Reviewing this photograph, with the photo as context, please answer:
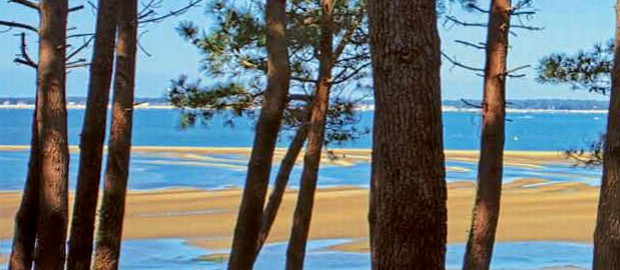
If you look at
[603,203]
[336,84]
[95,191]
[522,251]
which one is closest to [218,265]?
[522,251]

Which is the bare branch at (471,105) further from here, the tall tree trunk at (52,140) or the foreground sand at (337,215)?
the foreground sand at (337,215)

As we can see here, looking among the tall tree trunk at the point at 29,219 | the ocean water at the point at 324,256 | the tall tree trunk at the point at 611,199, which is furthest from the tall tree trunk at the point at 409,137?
the ocean water at the point at 324,256

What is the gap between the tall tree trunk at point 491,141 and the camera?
22.3 ft

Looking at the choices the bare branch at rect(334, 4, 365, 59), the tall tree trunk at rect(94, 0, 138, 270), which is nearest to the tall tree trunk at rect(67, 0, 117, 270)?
the tall tree trunk at rect(94, 0, 138, 270)

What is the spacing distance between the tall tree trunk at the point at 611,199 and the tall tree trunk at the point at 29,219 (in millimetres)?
3389

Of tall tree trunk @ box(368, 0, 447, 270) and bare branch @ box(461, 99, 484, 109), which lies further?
bare branch @ box(461, 99, 484, 109)

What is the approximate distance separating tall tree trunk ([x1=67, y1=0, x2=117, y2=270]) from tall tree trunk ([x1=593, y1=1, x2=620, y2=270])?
2.86m

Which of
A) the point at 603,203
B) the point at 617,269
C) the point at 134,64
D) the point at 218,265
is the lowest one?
the point at 218,265

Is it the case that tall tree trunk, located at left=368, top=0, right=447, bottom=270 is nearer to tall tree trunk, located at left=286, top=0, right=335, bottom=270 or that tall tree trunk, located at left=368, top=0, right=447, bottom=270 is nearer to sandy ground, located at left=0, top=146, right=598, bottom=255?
tall tree trunk, located at left=286, top=0, right=335, bottom=270

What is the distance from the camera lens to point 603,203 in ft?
14.4

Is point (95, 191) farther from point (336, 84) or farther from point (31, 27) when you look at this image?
point (336, 84)

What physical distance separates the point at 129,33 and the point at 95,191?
948 millimetres

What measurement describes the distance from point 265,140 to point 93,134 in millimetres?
1067

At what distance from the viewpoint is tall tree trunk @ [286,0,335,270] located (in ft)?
25.0
